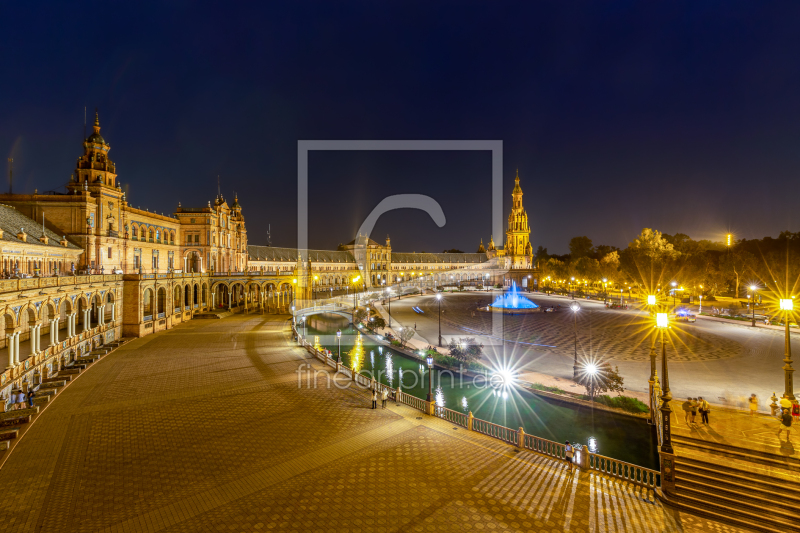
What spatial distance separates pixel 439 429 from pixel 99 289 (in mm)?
31818

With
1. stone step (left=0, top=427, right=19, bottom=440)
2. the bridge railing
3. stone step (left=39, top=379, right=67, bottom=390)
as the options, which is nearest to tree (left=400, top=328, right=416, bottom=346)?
the bridge railing

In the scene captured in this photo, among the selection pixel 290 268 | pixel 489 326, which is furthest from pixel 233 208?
pixel 489 326

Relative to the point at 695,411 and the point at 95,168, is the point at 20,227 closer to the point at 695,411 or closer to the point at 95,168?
the point at 95,168

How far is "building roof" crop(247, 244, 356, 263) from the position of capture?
3656 inches

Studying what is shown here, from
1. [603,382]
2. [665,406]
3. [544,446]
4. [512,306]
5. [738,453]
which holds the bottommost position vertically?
[544,446]

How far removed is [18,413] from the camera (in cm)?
1588

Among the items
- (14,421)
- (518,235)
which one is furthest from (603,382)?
(518,235)

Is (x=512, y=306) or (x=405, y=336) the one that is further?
(x=512, y=306)

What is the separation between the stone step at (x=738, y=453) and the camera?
36.5ft

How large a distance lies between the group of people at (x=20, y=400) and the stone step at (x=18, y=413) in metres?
1.43

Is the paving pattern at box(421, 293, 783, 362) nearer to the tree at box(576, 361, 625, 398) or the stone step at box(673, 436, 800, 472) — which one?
the tree at box(576, 361, 625, 398)

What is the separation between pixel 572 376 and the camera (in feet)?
80.5

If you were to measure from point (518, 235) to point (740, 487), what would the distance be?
4662 inches

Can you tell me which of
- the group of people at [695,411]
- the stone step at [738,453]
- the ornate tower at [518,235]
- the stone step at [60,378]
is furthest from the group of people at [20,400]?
the ornate tower at [518,235]
